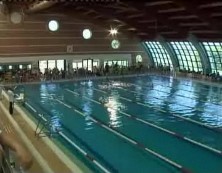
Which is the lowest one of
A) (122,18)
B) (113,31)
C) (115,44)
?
(115,44)

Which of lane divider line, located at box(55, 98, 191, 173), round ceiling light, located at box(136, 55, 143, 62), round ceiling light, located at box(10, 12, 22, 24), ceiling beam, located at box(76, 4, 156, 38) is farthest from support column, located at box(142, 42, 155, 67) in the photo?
lane divider line, located at box(55, 98, 191, 173)

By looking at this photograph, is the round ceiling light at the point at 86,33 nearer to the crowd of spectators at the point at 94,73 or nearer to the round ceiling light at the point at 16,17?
the crowd of spectators at the point at 94,73

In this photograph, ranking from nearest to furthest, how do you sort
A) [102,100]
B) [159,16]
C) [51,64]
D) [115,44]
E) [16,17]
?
[16,17]
[102,100]
[159,16]
[51,64]
[115,44]

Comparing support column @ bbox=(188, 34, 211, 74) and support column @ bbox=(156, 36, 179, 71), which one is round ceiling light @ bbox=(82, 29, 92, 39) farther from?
support column @ bbox=(188, 34, 211, 74)

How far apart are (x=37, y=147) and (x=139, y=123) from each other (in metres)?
4.56

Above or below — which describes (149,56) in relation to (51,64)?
above

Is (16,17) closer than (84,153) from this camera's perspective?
No

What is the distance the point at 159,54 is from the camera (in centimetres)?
3266

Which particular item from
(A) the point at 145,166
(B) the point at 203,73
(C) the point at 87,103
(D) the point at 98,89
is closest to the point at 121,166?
(A) the point at 145,166

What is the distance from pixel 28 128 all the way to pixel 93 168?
419cm

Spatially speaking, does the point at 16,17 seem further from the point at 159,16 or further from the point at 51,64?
the point at 51,64

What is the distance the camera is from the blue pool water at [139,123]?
8.89 metres

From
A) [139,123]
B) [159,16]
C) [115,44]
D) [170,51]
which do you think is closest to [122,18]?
[115,44]

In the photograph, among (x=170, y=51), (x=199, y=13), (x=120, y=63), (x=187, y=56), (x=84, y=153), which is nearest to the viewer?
(x=84, y=153)
